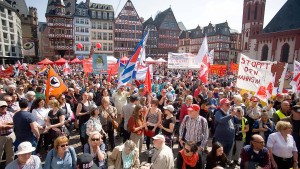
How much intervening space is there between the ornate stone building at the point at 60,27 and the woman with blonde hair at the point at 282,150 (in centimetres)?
5125

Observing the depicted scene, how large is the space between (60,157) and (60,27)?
51054mm

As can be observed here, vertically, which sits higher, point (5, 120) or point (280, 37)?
point (280, 37)

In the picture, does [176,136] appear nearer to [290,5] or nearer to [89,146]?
[89,146]

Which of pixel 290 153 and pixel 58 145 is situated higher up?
pixel 58 145

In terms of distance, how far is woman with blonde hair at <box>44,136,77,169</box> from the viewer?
356 cm

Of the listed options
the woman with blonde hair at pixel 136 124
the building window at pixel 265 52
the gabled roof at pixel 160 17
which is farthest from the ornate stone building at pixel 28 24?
the woman with blonde hair at pixel 136 124

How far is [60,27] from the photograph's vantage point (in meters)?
48.5

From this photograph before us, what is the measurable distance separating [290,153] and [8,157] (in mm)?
6284

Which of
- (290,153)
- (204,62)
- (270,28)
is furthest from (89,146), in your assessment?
(270,28)

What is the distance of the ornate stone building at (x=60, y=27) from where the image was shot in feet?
156

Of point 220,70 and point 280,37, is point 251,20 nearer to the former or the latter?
point 280,37

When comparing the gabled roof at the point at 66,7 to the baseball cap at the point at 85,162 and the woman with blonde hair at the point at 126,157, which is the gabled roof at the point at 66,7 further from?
the baseball cap at the point at 85,162

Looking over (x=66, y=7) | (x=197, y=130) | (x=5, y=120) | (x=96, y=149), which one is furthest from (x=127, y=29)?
(x=96, y=149)

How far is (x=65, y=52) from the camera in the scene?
166 ft
